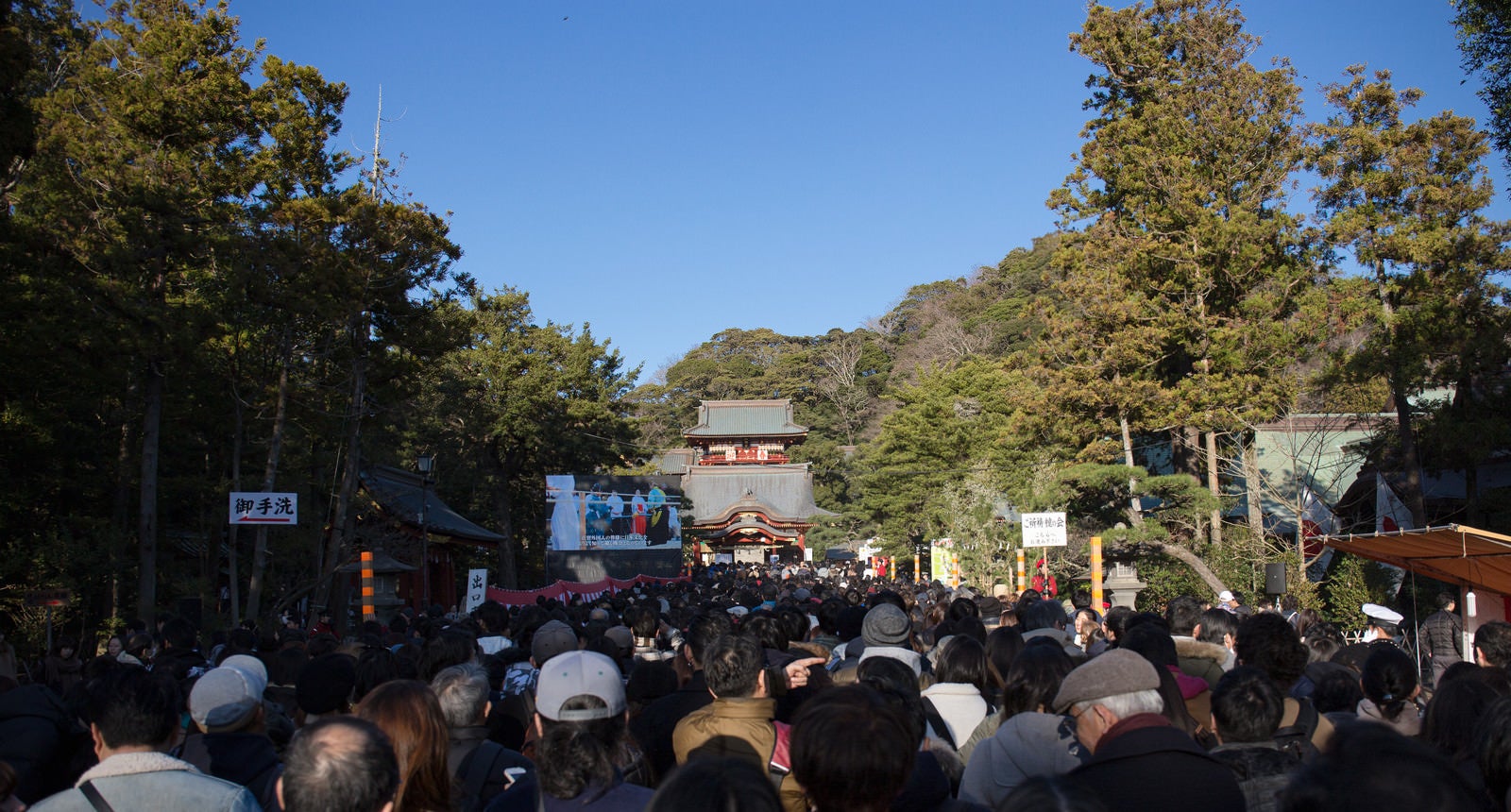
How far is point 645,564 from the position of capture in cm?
3294

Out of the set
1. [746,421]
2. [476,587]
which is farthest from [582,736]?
[746,421]

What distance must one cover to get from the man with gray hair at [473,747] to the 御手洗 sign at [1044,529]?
37.5ft

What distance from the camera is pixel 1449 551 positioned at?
9.66 meters

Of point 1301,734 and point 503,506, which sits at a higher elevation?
point 503,506

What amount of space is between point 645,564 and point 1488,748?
3108cm

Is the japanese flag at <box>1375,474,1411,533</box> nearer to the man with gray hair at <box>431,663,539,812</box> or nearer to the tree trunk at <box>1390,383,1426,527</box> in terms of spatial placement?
the tree trunk at <box>1390,383,1426,527</box>

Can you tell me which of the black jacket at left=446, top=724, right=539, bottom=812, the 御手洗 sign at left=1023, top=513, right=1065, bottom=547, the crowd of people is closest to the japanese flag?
the 御手洗 sign at left=1023, top=513, right=1065, bottom=547

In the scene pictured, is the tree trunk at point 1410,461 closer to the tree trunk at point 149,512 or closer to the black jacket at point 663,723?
the black jacket at point 663,723

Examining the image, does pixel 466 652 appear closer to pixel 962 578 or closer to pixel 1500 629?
pixel 1500 629

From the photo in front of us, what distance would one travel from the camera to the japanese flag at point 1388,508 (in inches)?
679

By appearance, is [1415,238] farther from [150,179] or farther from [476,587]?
[150,179]

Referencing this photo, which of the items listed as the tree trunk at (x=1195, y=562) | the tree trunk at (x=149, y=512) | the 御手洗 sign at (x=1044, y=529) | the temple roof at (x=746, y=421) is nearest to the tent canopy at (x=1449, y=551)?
the 御手洗 sign at (x=1044, y=529)

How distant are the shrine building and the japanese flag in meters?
31.3

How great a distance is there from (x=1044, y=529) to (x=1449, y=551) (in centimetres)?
521
